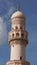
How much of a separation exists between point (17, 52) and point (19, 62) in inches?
78.8

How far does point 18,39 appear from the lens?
64.9 metres

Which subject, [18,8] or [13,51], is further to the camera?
[18,8]

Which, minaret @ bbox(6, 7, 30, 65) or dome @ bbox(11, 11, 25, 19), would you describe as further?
dome @ bbox(11, 11, 25, 19)

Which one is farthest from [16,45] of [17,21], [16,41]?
[17,21]

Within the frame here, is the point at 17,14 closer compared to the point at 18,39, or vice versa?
the point at 18,39

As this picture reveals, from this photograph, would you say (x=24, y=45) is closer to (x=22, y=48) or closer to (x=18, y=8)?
(x=22, y=48)

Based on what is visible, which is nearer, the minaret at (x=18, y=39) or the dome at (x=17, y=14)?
the minaret at (x=18, y=39)

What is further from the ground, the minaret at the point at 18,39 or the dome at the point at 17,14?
the dome at the point at 17,14

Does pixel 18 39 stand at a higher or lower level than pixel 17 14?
lower

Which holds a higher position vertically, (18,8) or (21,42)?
(18,8)

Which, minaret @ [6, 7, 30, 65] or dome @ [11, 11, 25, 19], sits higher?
dome @ [11, 11, 25, 19]

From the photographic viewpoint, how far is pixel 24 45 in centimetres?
6475

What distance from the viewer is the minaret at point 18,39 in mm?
63219

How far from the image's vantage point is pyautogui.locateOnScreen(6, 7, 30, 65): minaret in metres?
63.2
